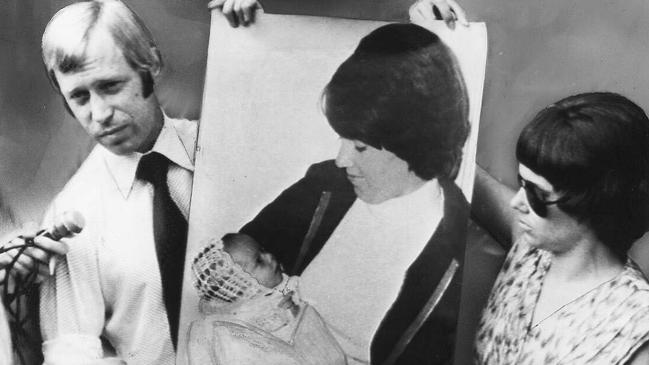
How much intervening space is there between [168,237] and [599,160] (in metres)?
0.93

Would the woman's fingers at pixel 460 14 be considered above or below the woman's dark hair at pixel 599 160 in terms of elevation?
above

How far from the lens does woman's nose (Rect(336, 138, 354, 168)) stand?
172 centimetres

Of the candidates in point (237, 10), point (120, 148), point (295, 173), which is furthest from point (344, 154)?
point (120, 148)

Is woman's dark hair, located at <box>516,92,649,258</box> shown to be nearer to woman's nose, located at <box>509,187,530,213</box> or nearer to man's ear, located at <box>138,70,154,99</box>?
woman's nose, located at <box>509,187,530,213</box>

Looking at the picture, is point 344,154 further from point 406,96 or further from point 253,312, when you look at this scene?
point 253,312

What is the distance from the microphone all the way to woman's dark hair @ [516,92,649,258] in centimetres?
99

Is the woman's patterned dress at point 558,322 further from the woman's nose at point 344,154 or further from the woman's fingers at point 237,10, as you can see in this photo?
the woman's fingers at point 237,10

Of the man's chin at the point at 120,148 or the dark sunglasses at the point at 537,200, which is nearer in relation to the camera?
the dark sunglasses at the point at 537,200

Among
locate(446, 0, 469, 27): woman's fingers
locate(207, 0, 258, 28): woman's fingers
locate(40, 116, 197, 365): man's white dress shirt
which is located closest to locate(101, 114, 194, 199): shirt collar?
locate(40, 116, 197, 365): man's white dress shirt

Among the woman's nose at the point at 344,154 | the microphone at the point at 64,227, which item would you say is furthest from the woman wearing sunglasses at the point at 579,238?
the microphone at the point at 64,227

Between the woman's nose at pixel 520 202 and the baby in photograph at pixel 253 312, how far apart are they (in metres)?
0.49

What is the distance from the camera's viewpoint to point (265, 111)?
5.64 ft

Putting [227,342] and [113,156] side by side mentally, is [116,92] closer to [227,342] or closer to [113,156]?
[113,156]

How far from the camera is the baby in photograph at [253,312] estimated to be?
172cm
